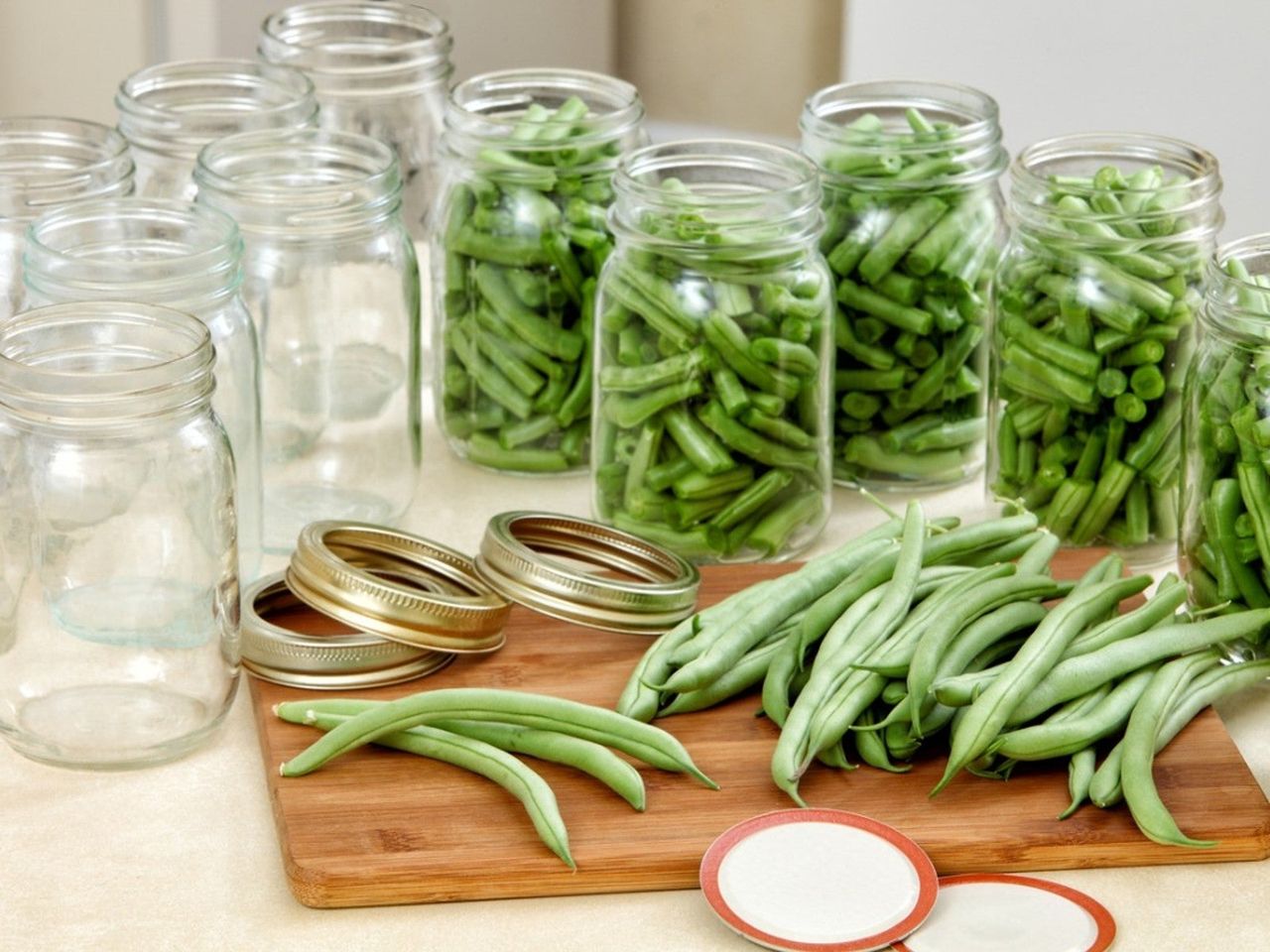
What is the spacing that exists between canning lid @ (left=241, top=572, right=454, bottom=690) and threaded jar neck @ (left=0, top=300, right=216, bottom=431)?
0.24 meters

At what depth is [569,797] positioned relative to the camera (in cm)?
150

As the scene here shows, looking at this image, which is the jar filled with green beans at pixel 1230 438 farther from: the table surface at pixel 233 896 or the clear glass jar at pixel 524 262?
the clear glass jar at pixel 524 262

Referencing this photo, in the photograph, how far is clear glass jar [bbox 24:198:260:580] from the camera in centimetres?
169

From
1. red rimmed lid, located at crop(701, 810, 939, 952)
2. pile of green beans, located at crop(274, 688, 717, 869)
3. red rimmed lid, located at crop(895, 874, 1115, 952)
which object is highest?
pile of green beans, located at crop(274, 688, 717, 869)

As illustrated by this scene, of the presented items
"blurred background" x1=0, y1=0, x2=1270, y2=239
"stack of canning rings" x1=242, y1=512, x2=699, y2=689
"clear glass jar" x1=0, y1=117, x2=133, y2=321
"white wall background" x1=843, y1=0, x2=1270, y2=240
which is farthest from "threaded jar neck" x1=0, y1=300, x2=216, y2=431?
"white wall background" x1=843, y1=0, x2=1270, y2=240

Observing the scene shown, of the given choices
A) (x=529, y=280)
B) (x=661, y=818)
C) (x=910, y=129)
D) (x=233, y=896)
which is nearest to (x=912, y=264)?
(x=910, y=129)

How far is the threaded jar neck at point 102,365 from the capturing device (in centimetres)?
148

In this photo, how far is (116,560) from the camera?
1.59 m

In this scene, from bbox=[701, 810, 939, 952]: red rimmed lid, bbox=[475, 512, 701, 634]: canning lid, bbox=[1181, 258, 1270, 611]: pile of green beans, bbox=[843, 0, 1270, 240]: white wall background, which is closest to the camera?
bbox=[701, 810, 939, 952]: red rimmed lid

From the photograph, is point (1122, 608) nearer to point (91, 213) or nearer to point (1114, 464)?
point (1114, 464)

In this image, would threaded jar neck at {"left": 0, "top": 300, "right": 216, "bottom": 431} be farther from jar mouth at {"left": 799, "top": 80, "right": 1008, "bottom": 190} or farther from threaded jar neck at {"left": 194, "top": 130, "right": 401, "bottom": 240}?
jar mouth at {"left": 799, "top": 80, "right": 1008, "bottom": 190}

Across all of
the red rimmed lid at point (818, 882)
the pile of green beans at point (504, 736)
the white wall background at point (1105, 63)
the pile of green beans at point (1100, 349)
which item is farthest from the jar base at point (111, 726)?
the white wall background at point (1105, 63)

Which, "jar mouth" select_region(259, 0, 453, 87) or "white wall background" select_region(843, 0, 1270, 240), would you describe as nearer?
"jar mouth" select_region(259, 0, 453, 87)

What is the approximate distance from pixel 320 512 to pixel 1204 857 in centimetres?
101
